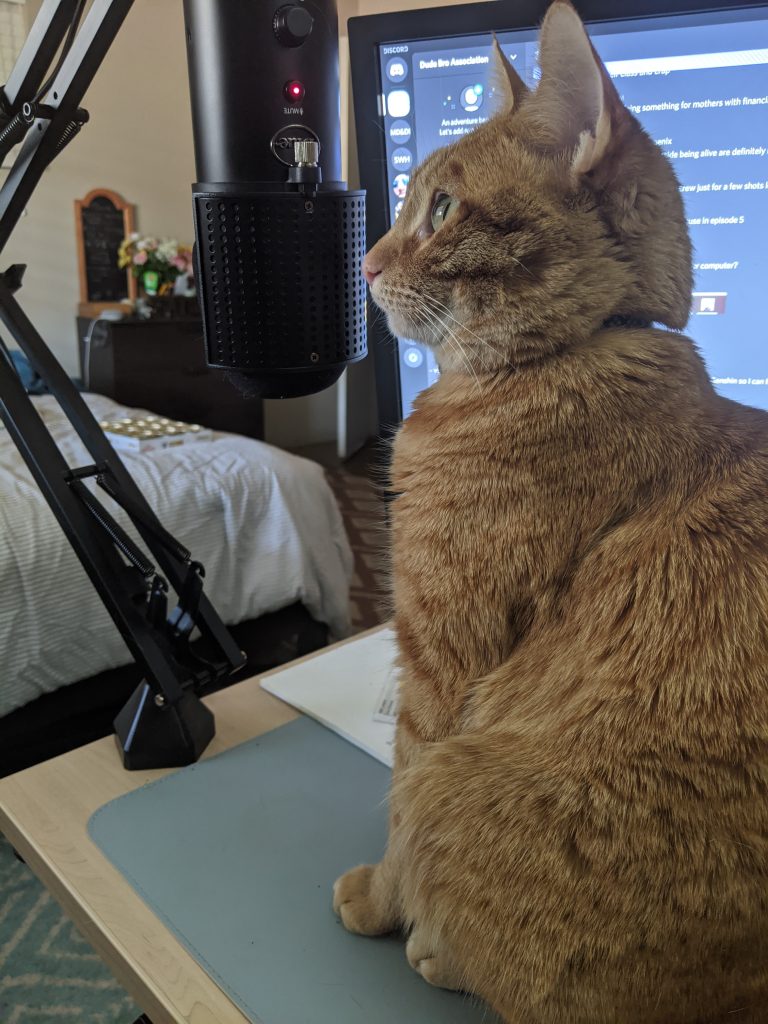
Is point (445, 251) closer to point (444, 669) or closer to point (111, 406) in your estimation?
point (444, 669)

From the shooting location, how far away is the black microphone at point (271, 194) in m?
0.45

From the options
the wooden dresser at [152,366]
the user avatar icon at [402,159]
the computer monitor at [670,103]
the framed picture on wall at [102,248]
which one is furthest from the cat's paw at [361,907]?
the framed picture on wall at [102,248]

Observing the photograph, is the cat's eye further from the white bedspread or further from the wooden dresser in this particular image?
the wooden dresser

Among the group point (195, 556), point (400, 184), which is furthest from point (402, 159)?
point (195, 556)

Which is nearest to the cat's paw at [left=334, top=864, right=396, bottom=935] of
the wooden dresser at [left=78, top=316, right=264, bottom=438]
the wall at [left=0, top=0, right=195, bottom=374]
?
the wooden dresser at [left=78, top=316, right=264, bottom=438]

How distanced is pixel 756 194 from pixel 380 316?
298 mm

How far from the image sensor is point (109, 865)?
55 centimetres

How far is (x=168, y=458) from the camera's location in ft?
5.47

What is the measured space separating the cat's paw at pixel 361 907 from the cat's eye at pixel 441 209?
0.45 meters

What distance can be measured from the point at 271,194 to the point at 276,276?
0.16 feet

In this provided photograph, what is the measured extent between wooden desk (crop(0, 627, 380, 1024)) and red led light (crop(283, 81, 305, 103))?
1.68 ft

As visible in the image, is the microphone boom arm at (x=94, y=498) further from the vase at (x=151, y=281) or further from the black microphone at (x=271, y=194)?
the vase at (x=151, y=281)

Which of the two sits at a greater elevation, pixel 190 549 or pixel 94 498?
pixel 94 498

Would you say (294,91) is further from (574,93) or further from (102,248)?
(102,248)
